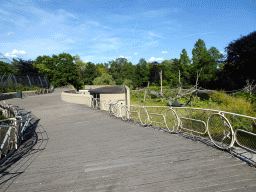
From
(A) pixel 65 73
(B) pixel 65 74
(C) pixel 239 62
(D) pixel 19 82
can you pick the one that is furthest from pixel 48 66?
(C) pixel 239 62

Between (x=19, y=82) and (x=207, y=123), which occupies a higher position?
(x=19, y=82)

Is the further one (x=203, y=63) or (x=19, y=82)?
(x=203, y=63)

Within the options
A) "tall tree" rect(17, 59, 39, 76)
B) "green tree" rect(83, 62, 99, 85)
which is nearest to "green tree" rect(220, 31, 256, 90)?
"green tree" rect(83, 62, 99, 85)

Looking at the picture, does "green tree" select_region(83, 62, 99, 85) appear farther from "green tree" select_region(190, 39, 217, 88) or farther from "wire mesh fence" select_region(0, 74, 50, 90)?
"green tree" select_region(190, 39, 217, 88)

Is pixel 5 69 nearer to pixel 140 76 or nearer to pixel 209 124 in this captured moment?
pixel 140 76

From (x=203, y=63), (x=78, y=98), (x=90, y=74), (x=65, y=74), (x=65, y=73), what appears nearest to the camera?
(x=78, y=98)

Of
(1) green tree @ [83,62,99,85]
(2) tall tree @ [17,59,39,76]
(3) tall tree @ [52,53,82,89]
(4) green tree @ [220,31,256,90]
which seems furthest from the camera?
(1) green tree @ [83,62,99,85]

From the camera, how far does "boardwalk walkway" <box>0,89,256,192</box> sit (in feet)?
10.3

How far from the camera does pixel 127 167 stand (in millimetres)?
3852

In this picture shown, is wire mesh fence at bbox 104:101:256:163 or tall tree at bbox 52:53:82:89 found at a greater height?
tall tree at bbox 52:53:82:89

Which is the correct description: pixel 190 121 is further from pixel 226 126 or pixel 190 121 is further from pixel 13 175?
pixel 13 175

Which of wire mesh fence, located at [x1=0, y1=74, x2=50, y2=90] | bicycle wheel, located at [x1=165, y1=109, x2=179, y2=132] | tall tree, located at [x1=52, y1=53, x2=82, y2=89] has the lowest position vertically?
bicycle wheel, located at [x1=165, y1=109, x2=179, y2=132]

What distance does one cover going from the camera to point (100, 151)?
→ 498 centimetres

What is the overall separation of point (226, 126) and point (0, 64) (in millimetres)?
44230
